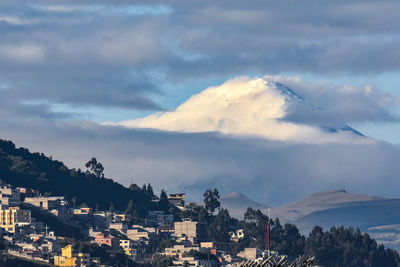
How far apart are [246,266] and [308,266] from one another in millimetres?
6132

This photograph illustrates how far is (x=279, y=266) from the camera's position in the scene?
92000 mm

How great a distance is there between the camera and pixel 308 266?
294 ft

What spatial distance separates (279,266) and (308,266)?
2925mm

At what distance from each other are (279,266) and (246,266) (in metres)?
3.21

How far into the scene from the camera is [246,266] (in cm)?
9438
